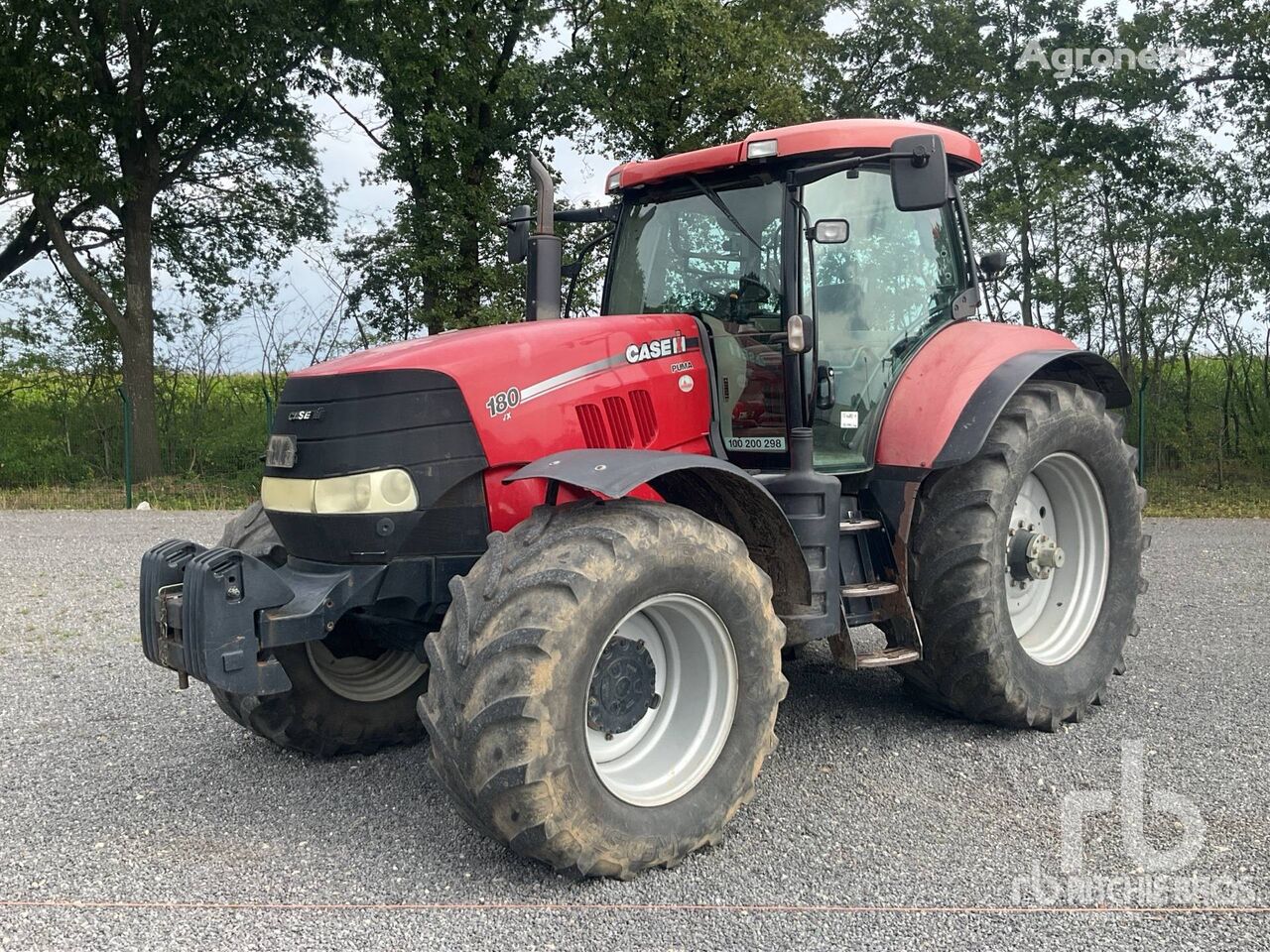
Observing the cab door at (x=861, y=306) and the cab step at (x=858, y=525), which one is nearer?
the cab step at (x=858, y=525)

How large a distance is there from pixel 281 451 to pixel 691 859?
6.09 ft

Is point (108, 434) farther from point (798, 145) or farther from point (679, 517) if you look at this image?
point (679, 517)

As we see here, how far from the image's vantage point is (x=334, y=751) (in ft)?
14.1

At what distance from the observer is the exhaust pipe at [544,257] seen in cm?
399

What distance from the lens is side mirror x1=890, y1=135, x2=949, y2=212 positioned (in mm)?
3713

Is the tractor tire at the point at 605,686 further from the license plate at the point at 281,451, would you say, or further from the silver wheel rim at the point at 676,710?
the license plate at the point at 281,451

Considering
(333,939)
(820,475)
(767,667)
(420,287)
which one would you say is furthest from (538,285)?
(420,287)

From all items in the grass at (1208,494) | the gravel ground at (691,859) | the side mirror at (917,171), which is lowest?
the gravel ground at (691,859)

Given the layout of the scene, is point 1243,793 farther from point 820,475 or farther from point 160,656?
point 160,656

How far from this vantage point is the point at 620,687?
3.42 meters

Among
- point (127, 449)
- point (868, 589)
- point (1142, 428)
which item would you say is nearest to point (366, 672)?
point (868, 589)

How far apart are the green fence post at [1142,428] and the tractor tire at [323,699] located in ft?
39.3

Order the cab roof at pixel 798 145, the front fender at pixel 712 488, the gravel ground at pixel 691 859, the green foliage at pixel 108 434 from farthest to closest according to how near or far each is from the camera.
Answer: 1. the green foliage at pixel 108 434
2. the cab roof at pixel 798 145
3. the front fender at pixel 712 488
4. the gravel ground at pixel 691 859

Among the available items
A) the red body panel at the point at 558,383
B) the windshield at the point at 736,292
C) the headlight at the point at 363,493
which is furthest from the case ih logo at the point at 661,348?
the headlight at the point at 363,493
